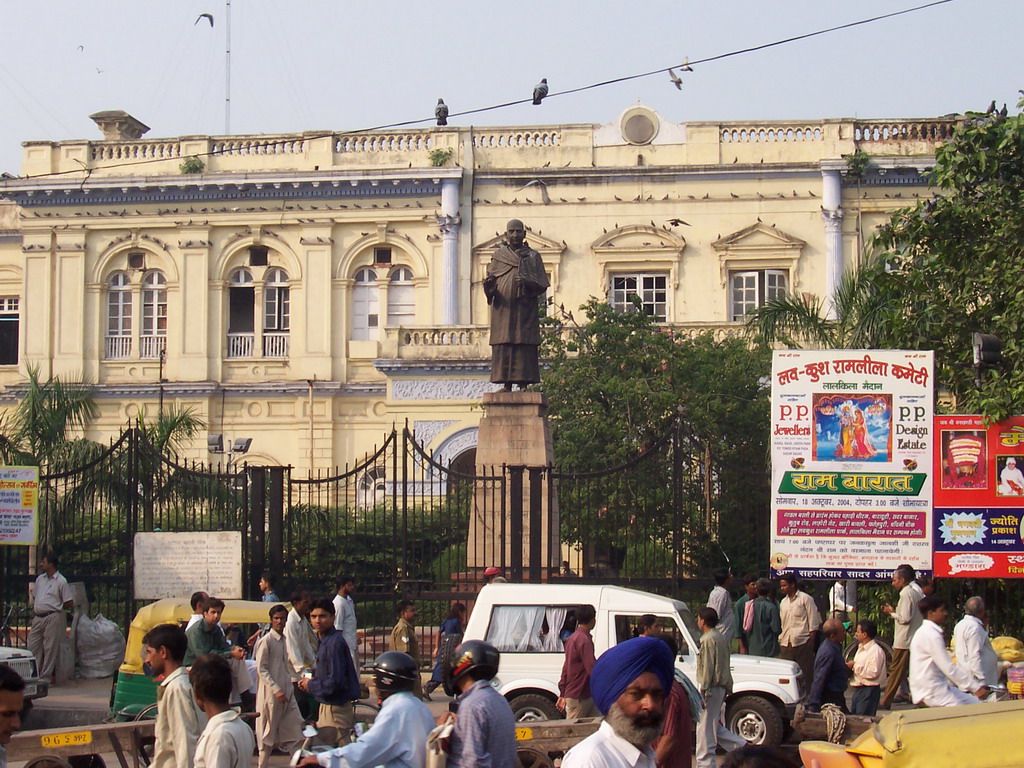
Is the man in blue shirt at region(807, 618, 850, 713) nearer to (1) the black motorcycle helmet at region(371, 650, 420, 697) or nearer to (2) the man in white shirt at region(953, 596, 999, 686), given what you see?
(2) the man in white shirt at region(953, 596, 999, 686)

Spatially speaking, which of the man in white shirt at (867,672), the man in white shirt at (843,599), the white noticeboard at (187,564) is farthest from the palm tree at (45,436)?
the man in white shirt at (867,672)

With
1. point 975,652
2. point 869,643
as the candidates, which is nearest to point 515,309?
point 869,643

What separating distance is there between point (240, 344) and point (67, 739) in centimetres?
2619

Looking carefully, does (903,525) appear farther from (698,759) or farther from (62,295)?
(62,295)

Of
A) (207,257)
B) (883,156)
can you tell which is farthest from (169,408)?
(883,156)

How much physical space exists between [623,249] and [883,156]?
6.15 metres

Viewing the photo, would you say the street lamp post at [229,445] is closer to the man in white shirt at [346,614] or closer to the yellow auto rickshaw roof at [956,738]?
the man in white shirt at [346,614]

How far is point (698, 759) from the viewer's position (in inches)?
402

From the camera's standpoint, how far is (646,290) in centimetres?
3406

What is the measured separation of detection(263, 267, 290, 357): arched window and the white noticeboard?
1859 centimetres

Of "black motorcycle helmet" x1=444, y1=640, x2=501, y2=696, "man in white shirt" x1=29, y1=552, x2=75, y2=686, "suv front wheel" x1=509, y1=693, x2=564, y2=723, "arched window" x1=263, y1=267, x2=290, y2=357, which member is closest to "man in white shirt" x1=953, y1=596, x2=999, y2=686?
"suv front wheel" x1=509, y1=693, x2=564, y2=723

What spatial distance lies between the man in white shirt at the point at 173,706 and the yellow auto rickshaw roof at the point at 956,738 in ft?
10.2

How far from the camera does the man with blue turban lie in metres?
5.21

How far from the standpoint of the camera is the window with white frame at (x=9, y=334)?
36.3 meters
